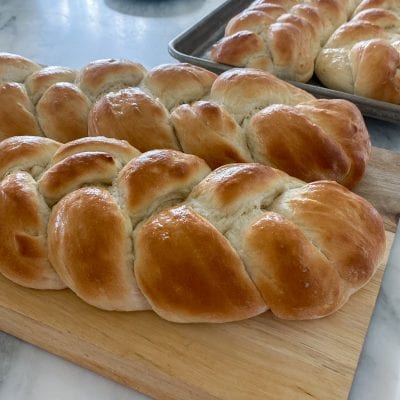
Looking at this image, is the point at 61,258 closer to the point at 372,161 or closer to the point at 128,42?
the point at 372,161

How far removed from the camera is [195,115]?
0.94 metres

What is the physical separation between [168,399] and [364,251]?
0.36 meters

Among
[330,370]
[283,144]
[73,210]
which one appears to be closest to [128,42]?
[283,144]

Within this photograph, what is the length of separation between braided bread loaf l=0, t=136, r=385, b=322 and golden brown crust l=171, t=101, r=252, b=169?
0.11m

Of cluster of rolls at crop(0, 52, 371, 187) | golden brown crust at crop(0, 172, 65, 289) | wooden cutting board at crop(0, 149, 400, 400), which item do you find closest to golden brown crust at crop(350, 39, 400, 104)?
cluster of rolls at crop(0, 52, 371, 187)

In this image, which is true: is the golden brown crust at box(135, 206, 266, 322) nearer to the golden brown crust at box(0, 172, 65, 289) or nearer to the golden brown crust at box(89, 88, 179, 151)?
the golden brown crust at box(0, 172, 65, 289)

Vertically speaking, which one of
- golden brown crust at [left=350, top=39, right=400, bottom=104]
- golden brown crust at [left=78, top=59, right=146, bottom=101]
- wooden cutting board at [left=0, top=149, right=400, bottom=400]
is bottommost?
wooden cutting board at [left=0, top=149, right=400, bottom=400]

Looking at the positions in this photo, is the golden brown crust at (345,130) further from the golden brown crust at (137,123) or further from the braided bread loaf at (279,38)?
the braided bread loaf at (279,38)

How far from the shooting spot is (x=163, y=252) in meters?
0.70

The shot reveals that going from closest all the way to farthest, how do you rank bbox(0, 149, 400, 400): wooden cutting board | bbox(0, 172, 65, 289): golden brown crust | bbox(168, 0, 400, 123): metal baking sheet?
bbox(0, 149, 400, 400): wooden cutting board, bbox(0, 172, 65, 289): golden brown crust, bbox(168, 0, 400, 123): metal baking sheet

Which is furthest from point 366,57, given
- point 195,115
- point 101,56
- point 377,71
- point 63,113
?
point 101,56

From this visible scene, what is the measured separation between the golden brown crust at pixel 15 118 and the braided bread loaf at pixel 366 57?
2.64 ft

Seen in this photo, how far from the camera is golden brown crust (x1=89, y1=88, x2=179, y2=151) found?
970 millimetres

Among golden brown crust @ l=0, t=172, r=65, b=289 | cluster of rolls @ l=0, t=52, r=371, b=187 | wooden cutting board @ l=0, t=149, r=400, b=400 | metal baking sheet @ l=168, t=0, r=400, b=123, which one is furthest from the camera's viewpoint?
metal baking sheet @ l=168, t=0, r=400, b=123
